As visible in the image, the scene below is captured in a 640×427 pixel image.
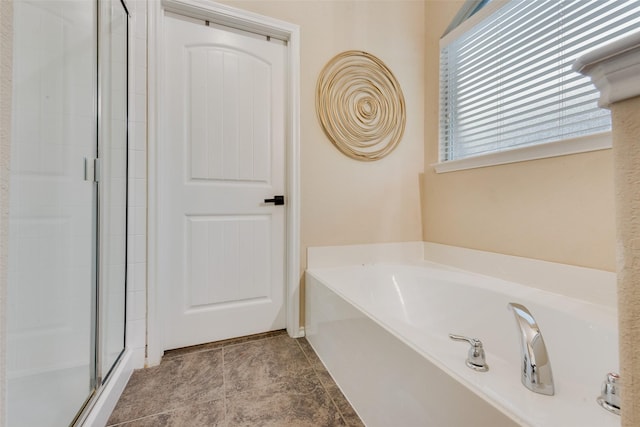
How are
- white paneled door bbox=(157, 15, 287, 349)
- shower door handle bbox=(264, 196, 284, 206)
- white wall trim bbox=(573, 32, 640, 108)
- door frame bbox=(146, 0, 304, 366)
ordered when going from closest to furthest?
white wall trim bbox=(573, 32, 640, 108)
door frame bbox=(146, 0, 304, 366)
white paneled door bbox=(157, 15, 287, 349)
shower door handle bbox=(264, 196, 284, 206)

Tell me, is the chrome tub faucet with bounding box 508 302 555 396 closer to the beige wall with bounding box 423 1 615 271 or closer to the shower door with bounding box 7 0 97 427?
the beige wall with bounding box 423 1 615 271

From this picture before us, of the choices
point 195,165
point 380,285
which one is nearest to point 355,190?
point 380,285

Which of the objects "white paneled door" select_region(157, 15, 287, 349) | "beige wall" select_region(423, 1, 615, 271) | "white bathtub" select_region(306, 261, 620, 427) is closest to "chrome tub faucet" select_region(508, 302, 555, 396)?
"white bathtub" select_region(306, 261, 620, 427)

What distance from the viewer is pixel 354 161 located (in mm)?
1862

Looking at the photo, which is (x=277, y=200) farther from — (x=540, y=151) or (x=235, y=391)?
(x=540, y=151)

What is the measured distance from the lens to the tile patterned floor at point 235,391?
105cm

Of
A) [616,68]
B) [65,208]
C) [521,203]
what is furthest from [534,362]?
[65,208]

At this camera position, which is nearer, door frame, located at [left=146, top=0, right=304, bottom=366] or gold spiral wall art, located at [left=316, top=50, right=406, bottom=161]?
door frame, located at [left=146, top=0, right=304, bottom=366]

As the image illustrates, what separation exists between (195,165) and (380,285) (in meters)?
1.31

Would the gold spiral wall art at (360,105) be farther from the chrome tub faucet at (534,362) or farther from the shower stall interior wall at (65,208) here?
the chrome tub faucet at (534,362)

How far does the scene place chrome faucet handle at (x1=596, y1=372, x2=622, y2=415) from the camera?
56 cm

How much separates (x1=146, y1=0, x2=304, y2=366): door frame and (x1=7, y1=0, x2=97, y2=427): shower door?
279 mm

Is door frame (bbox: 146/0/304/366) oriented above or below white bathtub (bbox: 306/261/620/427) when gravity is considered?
above

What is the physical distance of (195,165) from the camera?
61.7 inches
